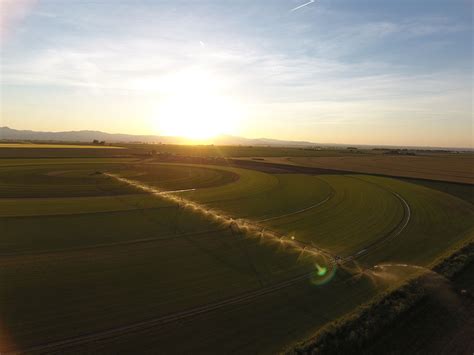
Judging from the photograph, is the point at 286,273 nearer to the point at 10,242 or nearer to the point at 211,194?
the point at 10,242

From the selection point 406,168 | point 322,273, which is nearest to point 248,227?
point 322,273

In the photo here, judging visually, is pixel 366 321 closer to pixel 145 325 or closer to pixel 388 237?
pixel 145 325

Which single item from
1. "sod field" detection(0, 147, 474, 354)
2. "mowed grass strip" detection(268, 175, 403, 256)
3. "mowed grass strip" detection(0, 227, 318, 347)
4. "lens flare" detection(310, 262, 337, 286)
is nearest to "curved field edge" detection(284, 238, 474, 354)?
"sod field" detection(0, 147, 474, 354)

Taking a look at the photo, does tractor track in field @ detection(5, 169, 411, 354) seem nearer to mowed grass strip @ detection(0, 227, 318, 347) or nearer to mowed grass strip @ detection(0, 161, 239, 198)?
mowed grass strip @ detection(0, 227, 318, 347)

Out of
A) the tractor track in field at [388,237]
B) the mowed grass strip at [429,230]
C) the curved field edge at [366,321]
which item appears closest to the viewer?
the curved field edge at [366,321]

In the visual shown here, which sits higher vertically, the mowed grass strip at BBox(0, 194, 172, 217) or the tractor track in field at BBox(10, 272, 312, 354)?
the mowed grass strip at BBox(0, 194, 172, 217)

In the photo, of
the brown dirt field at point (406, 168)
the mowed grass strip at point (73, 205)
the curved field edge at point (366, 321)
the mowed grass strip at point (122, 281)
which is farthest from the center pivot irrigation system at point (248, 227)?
the brown dirt field at point (406, 168)

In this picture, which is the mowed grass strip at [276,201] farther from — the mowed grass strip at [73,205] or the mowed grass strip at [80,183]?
the mowed grass strip at [80,183]
